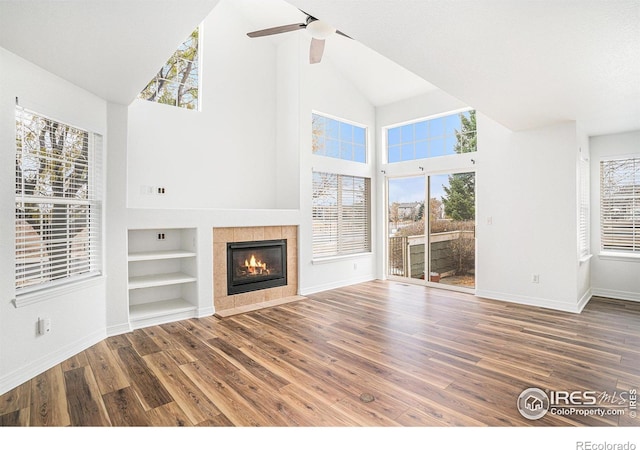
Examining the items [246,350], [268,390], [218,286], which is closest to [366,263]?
[218,286]

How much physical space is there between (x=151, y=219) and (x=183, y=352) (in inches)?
65.3

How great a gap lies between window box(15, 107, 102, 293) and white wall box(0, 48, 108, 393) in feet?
0.31

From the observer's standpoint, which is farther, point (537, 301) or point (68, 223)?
point (537, 301)

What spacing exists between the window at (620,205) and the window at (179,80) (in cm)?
667

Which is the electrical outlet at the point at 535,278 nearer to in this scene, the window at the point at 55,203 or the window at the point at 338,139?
the window at the point at 338,139

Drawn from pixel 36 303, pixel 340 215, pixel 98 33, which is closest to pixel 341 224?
pixel 340 215

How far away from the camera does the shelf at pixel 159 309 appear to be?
160 inches

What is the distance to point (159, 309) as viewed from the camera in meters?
4.27

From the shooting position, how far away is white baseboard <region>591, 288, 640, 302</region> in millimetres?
5059

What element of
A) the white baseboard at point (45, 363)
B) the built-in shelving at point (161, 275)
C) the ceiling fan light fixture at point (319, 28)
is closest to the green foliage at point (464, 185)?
the ceiling fan light fixture at point (319, 28)

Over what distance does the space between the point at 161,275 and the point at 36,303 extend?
1.76 m

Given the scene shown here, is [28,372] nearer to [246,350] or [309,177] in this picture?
[246,350]

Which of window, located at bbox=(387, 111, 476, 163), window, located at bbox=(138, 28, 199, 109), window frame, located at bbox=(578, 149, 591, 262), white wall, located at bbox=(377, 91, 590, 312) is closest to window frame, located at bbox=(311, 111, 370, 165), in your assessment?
window, located at bbox=(387, 111, 476, 163)

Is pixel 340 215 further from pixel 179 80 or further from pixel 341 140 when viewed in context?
pixel 179 80
